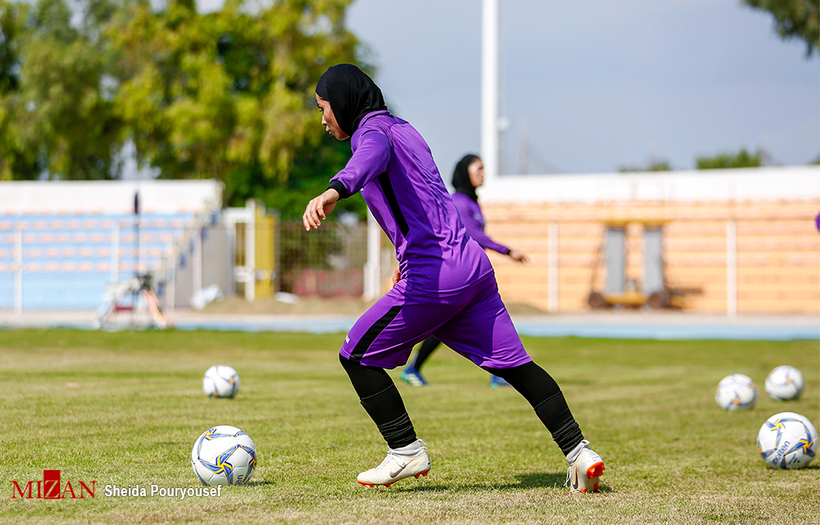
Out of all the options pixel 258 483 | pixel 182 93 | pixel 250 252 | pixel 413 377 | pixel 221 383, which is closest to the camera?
pixel 258 483

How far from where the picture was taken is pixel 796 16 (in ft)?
112

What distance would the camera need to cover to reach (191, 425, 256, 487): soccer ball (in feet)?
14.2

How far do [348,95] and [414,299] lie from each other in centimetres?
100

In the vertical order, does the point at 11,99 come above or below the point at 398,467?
above

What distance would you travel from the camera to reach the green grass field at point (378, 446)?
391cm

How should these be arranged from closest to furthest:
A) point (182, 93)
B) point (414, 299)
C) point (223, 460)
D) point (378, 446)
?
point (414, 299)
point (223, 460)
point (378, 446)
point (182, 93)

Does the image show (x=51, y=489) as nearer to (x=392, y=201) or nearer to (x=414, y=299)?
(x=414, y=299)

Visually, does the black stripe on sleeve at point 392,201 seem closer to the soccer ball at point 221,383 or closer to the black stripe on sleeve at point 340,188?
the black stripe on sleeve at point 340,188

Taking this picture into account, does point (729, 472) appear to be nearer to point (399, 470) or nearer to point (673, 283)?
point (399, 470)

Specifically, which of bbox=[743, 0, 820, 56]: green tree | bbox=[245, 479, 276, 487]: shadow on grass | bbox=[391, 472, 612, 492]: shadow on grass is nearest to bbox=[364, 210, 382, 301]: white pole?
bbox=[743, 0, 820, 56]: green tree

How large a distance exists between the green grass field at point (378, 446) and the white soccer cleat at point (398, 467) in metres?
0.08

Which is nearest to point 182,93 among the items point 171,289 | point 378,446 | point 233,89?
point 233,89
